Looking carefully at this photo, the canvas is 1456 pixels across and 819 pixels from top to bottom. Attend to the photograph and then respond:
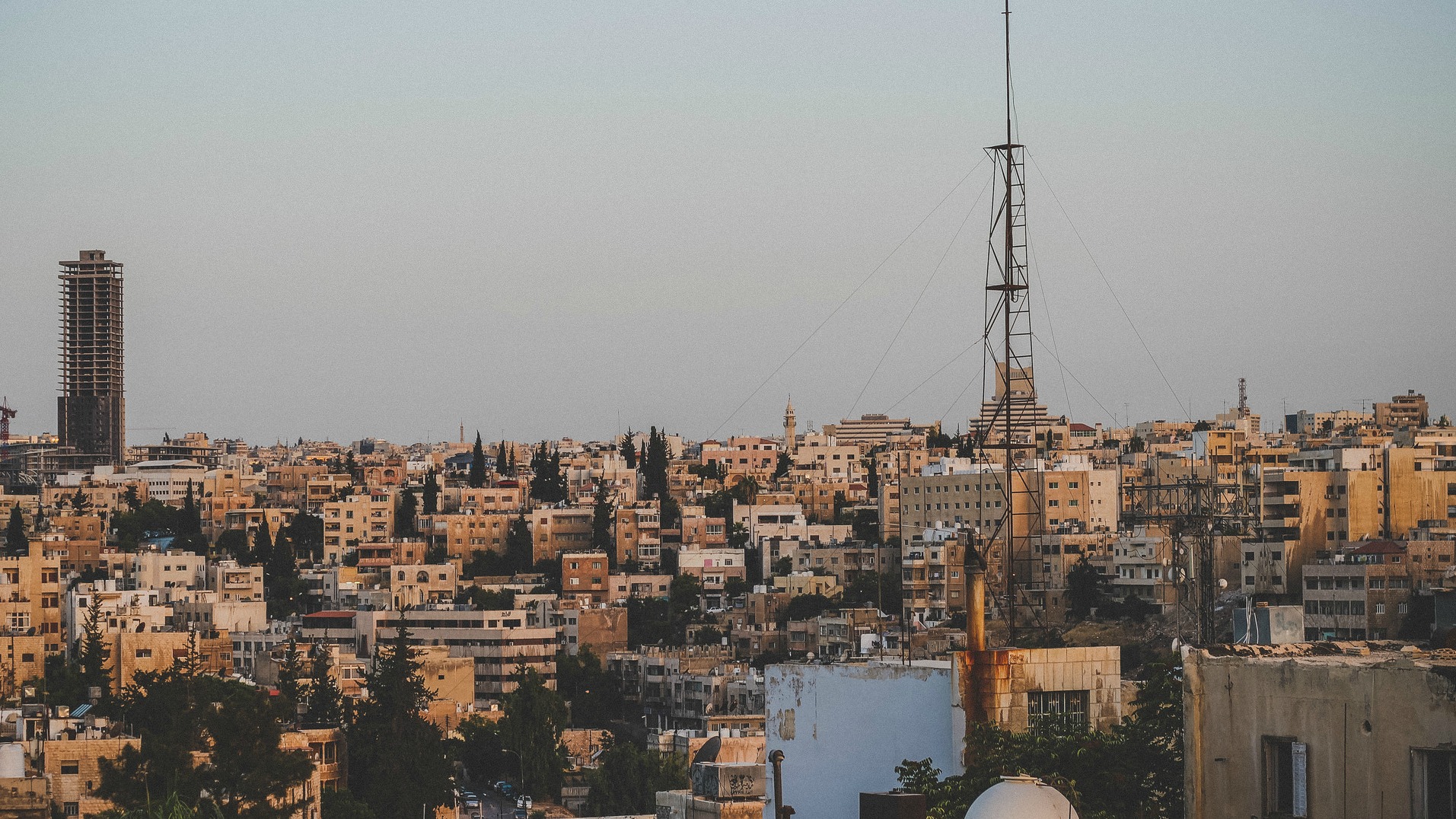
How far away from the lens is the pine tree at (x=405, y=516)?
11481cm

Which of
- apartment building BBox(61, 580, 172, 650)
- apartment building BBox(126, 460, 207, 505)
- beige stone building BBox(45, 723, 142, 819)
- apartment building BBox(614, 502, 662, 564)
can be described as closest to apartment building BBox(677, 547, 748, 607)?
apartment building BBox(614, 502, 662, 564)

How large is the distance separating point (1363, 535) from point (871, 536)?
3251 cm

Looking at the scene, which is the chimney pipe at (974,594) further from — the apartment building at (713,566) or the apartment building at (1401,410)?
the apartment building at (1401,410)

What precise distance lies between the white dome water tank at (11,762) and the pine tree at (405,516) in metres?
89.3

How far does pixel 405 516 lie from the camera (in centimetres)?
11556

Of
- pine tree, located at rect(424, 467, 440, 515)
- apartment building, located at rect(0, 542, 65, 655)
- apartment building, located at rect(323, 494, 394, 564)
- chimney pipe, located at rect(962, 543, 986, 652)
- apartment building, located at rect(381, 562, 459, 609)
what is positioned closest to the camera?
chimney pipe, located at rect(962, 543, 986, 652)

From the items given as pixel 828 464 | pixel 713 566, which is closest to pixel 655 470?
pixel 713 566

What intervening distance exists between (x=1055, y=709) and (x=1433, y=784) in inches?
212

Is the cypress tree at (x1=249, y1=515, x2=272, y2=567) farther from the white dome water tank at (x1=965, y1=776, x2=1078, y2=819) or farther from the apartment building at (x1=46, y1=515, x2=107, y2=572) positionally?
the white dome water tank at (x1=965, y1=776, x2=1078, y2=819)

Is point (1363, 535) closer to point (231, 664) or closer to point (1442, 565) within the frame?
point (1442, 565)

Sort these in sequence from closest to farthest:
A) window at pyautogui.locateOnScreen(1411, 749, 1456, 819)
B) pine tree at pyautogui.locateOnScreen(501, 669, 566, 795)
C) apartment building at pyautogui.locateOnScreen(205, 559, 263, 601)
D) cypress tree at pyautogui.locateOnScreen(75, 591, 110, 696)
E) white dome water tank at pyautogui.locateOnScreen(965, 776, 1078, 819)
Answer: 1. white dome water tank at pyautogui.locateOnScreen(965, 776, 1078, 819)
2. window at pyautogui.locateOnScreen(1411, 749, 1456, 819)
3. pine tree at pyautogui.locateOnScreen(501, 669, 566, 795)
4. cypress tree at pyautogui.locateOnScreen(75, 591, 110, 696)
5. apartment building at pyautogui.locateOnScreen(205, 559, 263, 601)

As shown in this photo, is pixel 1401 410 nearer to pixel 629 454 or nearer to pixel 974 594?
pixel 629 454

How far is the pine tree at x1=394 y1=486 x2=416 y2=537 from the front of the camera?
11481 cm

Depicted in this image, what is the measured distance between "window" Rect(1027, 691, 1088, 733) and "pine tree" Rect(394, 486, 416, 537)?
100013 millimetres
